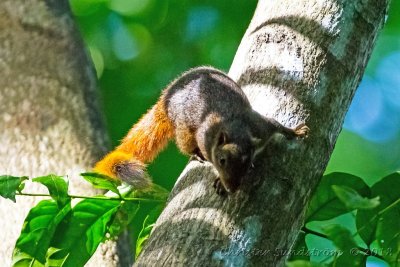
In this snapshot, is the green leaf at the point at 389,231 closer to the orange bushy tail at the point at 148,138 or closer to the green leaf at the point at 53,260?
the green leaf at the point at 53,260

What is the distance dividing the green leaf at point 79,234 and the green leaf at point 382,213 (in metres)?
0.99

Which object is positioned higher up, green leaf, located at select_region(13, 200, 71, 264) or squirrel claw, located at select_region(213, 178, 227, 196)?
squirrel claw, located at select_region(213, 178, 227, 196)

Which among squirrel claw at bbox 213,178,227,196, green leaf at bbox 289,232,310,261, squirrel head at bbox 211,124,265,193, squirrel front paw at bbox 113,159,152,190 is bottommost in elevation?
squirrel front paw at bbox 113,159,152,190

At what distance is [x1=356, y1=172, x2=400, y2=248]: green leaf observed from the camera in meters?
2.51

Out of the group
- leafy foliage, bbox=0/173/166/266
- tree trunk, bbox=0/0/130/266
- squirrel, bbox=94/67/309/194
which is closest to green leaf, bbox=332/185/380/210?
squirrel, bbox=94/67/309/194

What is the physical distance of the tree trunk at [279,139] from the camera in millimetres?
2219

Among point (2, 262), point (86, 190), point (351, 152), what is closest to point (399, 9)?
point (351, 152)

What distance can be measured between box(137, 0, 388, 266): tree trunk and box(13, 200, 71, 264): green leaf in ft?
1.82

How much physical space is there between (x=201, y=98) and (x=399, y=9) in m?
3.29

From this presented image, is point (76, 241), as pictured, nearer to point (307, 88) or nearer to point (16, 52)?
point (307, 88)

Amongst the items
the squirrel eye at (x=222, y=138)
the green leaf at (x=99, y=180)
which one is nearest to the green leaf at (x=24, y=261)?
the green leaf at (x=99, y=180)

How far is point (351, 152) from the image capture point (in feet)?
20.4

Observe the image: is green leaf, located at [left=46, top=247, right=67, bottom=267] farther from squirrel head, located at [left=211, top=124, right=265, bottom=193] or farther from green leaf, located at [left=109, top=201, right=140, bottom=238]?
squirrel head, located at [left=211, top=124, right=265, bottom=193]

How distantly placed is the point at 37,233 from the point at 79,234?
0.56ft
